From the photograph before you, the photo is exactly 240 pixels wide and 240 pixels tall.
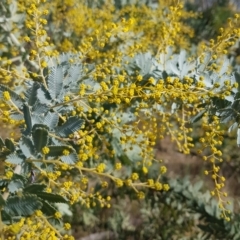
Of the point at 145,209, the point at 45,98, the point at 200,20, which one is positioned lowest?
the point at 145,209

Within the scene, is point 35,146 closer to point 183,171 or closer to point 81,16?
point 81,16

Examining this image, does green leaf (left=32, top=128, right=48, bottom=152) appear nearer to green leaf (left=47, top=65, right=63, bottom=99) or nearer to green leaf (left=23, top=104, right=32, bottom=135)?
green leaf (left=23, top=104, right=32, bottom=135)

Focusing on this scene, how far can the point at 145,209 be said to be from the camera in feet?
9.57

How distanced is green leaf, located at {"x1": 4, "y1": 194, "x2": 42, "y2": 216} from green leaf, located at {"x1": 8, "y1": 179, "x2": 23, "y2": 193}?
0.06 ft

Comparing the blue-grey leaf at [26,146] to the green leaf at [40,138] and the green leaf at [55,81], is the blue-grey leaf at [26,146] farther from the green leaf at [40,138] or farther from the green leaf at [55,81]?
the green leaf at [55,81]

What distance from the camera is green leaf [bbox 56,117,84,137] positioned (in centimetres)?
112

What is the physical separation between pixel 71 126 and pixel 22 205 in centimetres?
23

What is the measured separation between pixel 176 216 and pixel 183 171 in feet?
4.22

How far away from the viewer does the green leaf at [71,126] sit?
112 cm

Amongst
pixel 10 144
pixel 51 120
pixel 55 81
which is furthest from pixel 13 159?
pixel 55 81

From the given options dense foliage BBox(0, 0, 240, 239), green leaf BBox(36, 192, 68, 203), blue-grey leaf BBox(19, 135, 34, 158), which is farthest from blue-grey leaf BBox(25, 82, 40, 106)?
green leaf BBox(36, 192, 68, 203)

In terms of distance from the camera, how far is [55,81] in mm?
1208

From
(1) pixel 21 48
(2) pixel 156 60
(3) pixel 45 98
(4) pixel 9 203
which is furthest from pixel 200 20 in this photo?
(4) pixel 9 203

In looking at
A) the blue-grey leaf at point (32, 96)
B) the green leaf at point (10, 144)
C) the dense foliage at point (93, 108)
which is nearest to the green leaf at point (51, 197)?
the dense foliage at point (93, 108)
